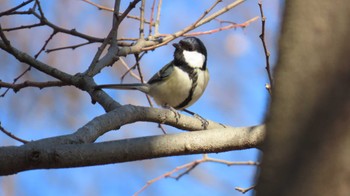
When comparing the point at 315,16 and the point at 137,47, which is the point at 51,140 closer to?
the point at 315,16

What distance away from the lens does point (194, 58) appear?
4527mm

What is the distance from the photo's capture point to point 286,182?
0.68 meters

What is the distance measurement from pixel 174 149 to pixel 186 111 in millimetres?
2176

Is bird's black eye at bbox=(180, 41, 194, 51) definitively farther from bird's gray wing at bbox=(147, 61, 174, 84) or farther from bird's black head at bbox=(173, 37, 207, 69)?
bird's gray wing at bbox=(147, 61, 174, 84)

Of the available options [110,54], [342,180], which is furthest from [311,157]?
[110,54]

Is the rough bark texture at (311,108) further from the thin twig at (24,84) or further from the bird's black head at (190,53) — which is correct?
the bird's black head at (190,53)

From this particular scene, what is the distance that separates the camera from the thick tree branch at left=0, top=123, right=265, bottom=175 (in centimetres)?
158

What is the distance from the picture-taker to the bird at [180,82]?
4.28 m

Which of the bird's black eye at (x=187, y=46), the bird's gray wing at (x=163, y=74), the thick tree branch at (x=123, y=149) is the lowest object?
the thick tree branch at (x=123, y=149)

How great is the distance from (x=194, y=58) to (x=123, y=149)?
2.78m

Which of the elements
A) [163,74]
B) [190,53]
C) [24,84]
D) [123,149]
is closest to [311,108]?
[123,149]

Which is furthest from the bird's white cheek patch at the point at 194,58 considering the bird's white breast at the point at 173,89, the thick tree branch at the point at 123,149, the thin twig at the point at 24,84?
the thick tree branch at the point at 123,149

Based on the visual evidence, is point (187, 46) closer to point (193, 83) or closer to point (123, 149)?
point (193, 83)

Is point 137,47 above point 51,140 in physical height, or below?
above
